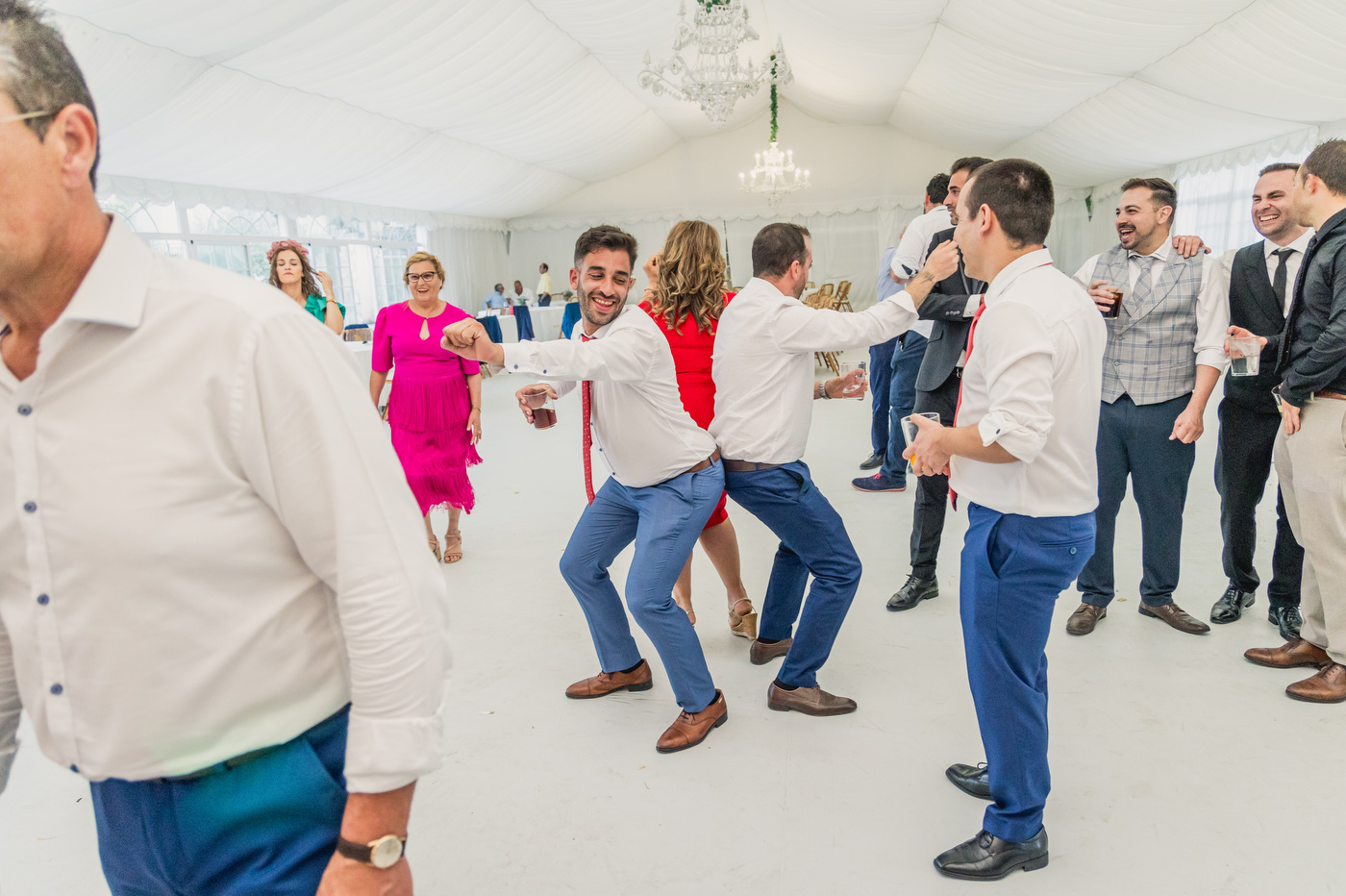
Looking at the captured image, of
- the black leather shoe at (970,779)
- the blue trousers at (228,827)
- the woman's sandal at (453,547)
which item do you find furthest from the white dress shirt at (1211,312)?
the woman's sandal at (453,547)

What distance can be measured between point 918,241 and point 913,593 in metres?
1.51

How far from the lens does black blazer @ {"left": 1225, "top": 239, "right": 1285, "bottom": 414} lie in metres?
2.89

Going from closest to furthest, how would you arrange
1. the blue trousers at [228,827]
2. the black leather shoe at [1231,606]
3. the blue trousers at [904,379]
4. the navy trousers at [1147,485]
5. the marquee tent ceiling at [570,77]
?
the blue trousers at [228,827], the navy trousers at [1147,485], the black leather shoe at [1231,606], the blue trousers at [904,379], the marquee tent ceiling at [570,77]

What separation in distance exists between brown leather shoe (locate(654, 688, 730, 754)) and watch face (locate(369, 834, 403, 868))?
5.42 feet

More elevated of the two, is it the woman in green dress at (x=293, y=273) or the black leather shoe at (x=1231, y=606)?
the woman in green dress at (x=293, y=273)

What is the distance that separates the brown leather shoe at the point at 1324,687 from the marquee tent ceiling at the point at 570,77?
6254 millimetres

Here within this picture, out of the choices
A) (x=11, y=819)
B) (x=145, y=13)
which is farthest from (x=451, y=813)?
(x=145, y=13)

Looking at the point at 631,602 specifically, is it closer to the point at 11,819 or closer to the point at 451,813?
the point at 451,813

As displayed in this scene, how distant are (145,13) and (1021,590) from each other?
24.5 ft

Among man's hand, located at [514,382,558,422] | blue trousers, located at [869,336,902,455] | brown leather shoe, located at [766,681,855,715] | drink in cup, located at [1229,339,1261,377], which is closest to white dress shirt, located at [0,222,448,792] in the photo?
man's hand, located at [514,382,558,422]

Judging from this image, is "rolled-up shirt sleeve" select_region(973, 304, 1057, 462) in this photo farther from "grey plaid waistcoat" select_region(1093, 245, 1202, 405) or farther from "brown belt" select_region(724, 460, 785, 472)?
"grey plaid waistcoat" select_region(1093, 245, 1202, 405)

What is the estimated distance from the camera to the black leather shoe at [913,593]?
3.35 m

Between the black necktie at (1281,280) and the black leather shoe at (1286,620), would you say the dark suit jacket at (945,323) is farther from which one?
the black leather shoe at (1286,620)

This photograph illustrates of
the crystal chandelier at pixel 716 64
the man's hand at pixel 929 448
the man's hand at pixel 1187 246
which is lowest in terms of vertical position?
the man's hand at pixel 929 448
